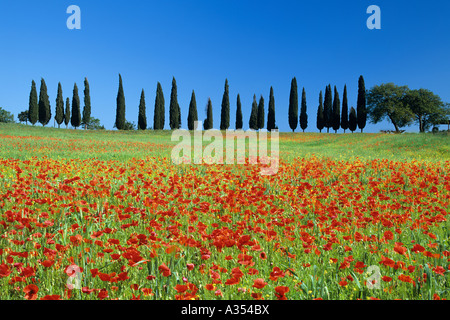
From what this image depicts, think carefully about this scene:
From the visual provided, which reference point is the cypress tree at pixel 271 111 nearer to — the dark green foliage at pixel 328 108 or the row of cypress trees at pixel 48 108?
the dark green foliage at pixel 328 108

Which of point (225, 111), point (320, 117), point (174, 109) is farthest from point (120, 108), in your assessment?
point (320, 117)

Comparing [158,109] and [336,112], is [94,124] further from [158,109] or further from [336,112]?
[336,112]

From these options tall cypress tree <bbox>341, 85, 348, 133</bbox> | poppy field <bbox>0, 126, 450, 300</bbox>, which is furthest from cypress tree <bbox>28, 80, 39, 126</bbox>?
poppy field <bbox>0, 126, 450, 300</bbox>

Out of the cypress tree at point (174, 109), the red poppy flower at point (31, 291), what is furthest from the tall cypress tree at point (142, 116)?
the red poppy flower at point (31, 291)

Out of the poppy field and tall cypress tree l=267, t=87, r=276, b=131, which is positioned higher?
tall cypress tree l=267, t=87, r=276, b=131

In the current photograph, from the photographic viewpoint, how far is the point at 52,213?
4.37 meters

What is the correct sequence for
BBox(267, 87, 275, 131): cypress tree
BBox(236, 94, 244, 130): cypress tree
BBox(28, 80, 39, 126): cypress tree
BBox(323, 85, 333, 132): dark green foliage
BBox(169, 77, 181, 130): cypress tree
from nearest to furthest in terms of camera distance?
BBox(28, 80, 39, 126): cypress tree, BBox(169, 77, 181, 130): cypress tree, BBox(323, 85, 333, 132): dark green foliage, BBox(267, 87, 275, 131): cypress tree, BBox(236, 94, 244, 130): cypress tree

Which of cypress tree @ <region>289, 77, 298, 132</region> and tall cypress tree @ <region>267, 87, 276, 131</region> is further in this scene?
tall cypress tree @ <region>267, 87, 276, 131</region>

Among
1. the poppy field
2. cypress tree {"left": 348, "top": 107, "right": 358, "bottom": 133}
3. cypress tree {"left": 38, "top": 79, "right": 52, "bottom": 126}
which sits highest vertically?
cypress tree {"left": 38, "top": 79, "right": 52, "bottom": 126}

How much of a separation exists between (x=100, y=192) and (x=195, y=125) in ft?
176

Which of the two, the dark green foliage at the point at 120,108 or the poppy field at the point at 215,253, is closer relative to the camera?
the poppy field at the point at 215,253

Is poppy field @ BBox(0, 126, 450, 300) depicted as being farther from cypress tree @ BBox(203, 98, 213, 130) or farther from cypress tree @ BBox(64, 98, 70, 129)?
cypress tree @ BBox(64, 98, 70, 129)
